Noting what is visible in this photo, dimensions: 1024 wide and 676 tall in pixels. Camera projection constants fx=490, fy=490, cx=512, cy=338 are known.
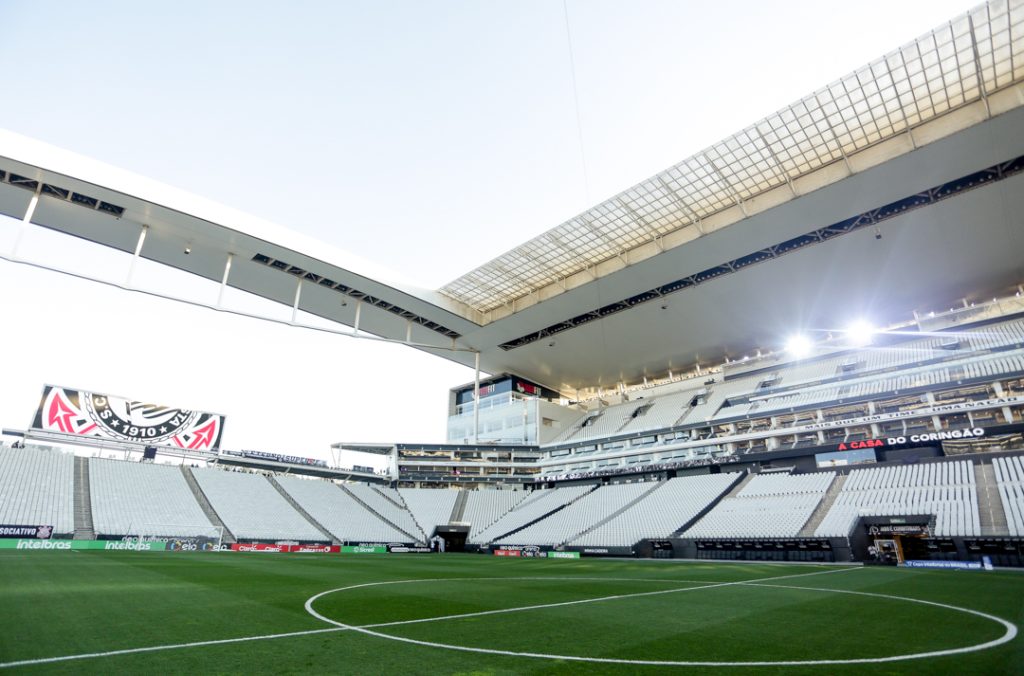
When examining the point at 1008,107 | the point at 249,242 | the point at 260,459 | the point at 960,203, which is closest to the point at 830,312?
the point at 960,203

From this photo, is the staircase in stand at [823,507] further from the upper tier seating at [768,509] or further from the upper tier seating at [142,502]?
the upper tier seating at [142,502]

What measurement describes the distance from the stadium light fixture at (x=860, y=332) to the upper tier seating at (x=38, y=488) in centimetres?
5847

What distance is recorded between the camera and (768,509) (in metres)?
29.7

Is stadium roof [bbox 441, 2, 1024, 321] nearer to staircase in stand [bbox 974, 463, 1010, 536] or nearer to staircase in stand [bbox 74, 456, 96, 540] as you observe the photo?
staircase in stand [bbox 974, 463, 1010, 536]

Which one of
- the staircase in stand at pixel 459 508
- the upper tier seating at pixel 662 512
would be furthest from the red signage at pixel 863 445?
the staircase in stand at pixel 459 508

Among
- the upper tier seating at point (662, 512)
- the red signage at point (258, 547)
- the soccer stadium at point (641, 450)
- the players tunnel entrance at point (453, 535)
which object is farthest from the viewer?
the players tunnel entrance at point (453, 535)

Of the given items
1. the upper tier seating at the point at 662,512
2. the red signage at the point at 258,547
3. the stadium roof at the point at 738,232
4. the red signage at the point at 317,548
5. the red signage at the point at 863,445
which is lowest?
the red signage at the point at 317,548

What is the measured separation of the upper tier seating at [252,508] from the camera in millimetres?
36594

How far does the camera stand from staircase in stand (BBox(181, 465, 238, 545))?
112 ft

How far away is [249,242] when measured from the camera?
108 ft

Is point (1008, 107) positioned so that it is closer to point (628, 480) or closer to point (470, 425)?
point (628, 480)

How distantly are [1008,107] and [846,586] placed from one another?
23.1 metres

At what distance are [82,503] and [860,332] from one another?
198ft

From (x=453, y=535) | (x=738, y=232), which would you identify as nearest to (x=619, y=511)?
(x=453, y=535)
